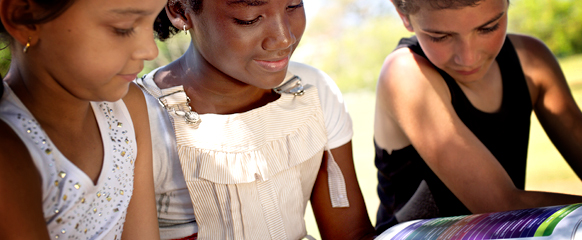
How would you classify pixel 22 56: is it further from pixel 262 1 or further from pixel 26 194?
pixel 262 1

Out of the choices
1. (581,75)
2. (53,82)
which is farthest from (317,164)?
(581,75)

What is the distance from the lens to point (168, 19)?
5.02ft

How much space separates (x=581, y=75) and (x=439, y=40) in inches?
221

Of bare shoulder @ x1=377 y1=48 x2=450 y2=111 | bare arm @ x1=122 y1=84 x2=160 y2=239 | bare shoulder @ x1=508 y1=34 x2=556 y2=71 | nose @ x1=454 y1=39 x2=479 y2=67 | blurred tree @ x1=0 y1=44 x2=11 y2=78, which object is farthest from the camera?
bare shoulder @ x1=508 y1=34 x2=556 y2=71

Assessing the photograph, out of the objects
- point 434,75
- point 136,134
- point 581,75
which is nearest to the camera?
point 136,134

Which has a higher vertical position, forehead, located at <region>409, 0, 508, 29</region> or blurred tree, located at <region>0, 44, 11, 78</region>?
forehead, located at <region>409, 0, 508, 29</region>

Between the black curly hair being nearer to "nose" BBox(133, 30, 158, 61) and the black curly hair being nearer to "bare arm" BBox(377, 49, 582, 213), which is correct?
"nose" BBox(133, 30, 158, 61)

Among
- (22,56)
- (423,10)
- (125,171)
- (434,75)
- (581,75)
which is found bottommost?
(581,75)

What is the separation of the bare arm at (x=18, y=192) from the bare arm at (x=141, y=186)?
36 cm

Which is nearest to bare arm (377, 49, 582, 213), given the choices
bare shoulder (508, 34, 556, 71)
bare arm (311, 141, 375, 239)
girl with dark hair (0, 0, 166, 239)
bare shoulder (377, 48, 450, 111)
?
bare shoulder (377, 48, 450, 111)

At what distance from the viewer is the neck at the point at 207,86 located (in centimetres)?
144

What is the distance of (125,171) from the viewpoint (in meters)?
1.10

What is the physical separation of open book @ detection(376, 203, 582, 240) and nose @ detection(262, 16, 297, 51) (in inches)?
21.1

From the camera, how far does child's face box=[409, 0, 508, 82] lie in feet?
4.86
